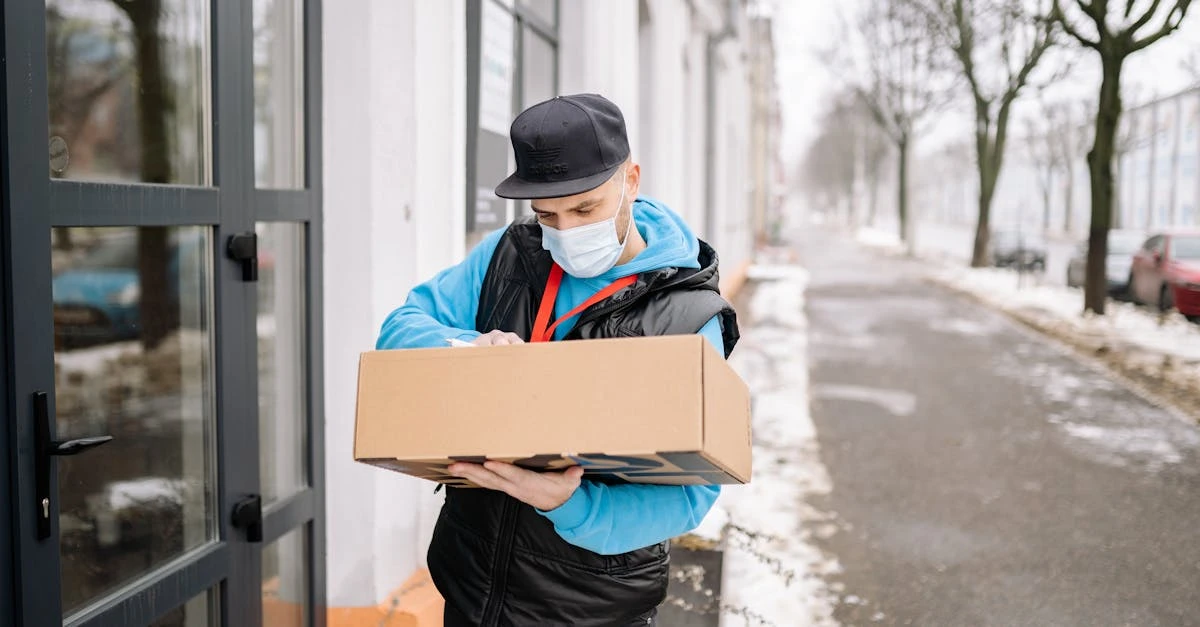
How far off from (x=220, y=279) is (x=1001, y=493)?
5.32 m

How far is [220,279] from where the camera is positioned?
287cm

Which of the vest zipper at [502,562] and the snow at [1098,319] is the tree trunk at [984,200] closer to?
the snow at [1098,319]

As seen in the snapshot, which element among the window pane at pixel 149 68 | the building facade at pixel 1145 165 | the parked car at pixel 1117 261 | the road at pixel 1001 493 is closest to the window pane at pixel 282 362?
the window pane at pixel 149 68

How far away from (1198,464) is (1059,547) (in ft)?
7.74

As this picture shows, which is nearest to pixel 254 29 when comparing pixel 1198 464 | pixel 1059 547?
pixel 1059 547

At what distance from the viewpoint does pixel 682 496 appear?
79.5 inches

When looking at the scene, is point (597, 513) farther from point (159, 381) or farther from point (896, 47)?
point (896, 47)

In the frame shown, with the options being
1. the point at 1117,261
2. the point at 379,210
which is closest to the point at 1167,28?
the point at 1117,261

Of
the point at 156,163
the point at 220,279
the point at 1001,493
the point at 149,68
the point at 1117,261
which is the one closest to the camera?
the point at 220,279

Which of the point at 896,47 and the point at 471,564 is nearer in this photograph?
the point at 471,564

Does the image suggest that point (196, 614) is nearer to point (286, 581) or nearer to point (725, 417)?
point (286, 581)

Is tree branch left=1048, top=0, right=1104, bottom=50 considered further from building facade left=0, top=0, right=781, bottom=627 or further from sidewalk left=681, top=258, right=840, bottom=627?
building facade left=0, top=0, right=781, bottom=627

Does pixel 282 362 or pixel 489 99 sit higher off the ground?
pixel 489 99

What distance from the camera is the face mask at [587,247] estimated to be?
2.07 m
